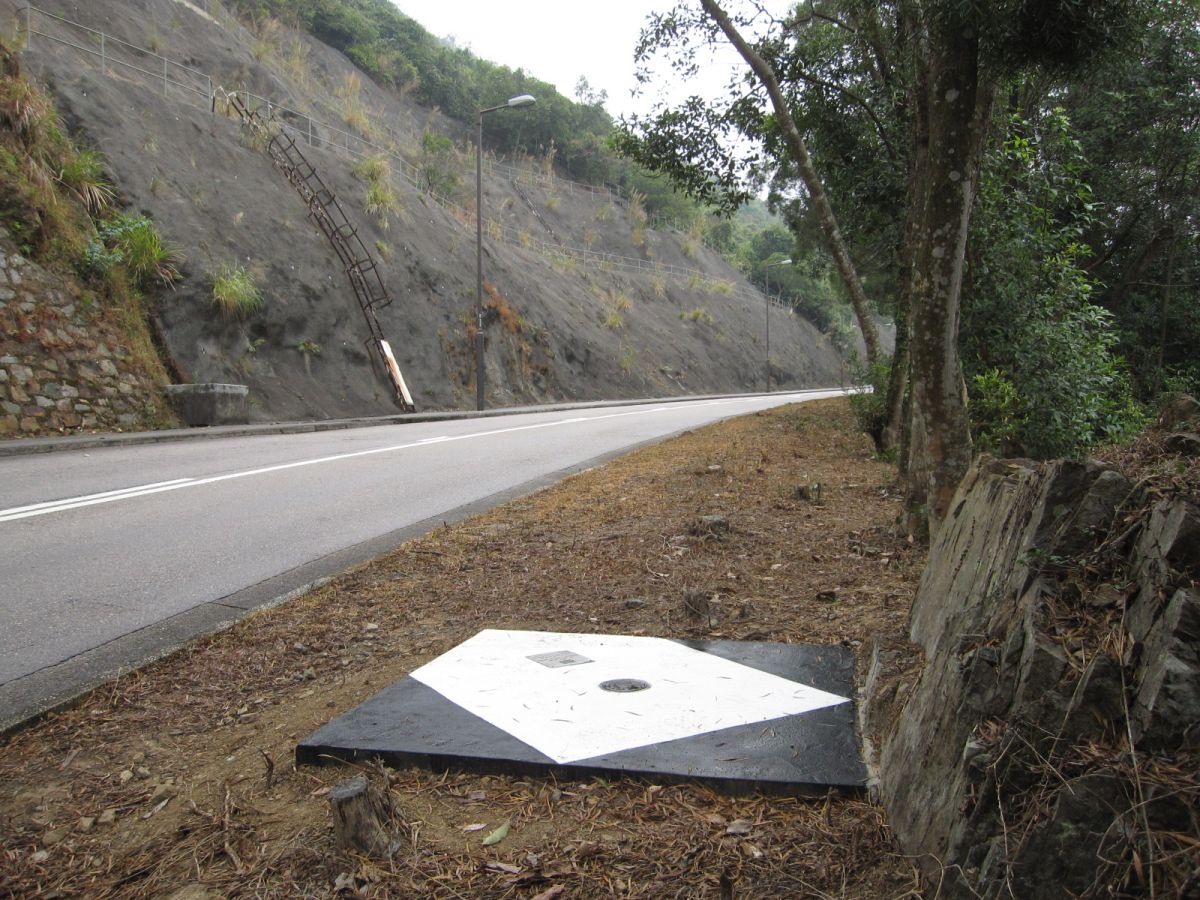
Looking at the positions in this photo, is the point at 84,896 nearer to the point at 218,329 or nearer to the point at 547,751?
the point at 547,751

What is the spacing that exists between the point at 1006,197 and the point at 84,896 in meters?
9.19

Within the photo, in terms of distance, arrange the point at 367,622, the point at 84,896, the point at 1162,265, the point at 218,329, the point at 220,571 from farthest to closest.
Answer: the point at 218,329 → the point at 1162,265 → the point at 220,571 → the point at 367,622 → the point at 84,896

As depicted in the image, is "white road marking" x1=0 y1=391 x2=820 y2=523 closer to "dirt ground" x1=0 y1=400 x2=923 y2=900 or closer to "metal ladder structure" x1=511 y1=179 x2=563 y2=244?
"dirt ground" x1=0 y1=400 x2=923 y2=900

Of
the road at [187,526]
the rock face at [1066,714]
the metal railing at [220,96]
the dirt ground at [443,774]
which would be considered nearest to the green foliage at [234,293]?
the road at [187,526]

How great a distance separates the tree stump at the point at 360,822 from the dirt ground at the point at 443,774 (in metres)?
0.04

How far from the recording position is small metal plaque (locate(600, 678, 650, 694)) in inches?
128

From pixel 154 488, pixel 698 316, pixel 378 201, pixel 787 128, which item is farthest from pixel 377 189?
pixel 698 316

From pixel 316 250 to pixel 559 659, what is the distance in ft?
73.7

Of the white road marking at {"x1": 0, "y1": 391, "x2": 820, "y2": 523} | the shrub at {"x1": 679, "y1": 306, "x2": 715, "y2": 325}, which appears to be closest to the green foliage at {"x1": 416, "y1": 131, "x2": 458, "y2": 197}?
the shrub at {"x1": 679, "y1": 306, "x2": 715, "y2": 325}

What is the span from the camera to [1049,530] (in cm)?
222

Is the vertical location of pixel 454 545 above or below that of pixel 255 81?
below

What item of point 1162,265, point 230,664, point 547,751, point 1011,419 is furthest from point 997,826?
point 1162,265

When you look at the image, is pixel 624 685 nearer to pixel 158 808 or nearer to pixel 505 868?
pixel 505 868

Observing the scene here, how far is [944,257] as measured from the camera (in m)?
5.12
